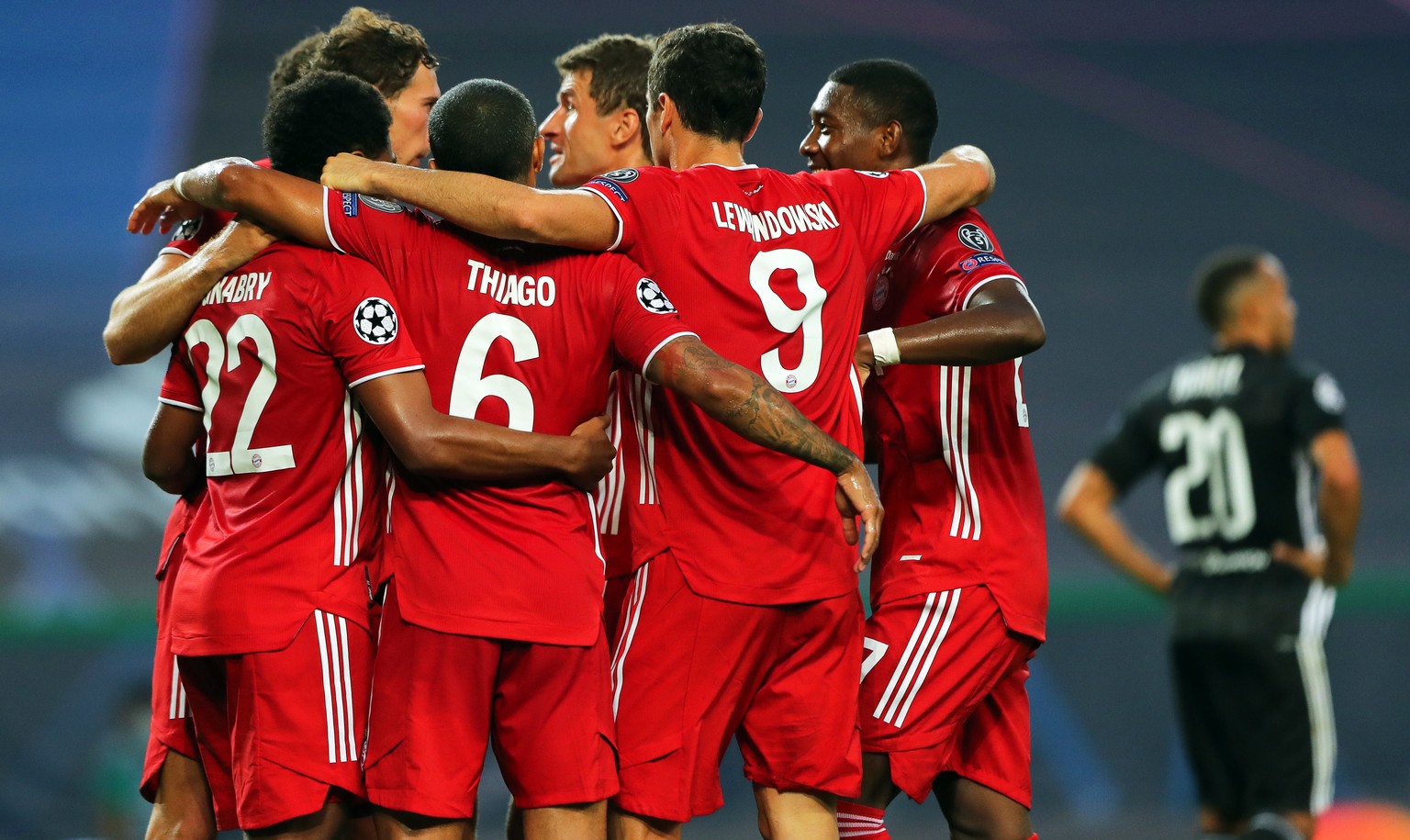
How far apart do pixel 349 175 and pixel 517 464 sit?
80 cm

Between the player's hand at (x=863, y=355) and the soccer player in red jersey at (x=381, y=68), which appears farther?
the soccer player in red jersey at (x=381, y=68)

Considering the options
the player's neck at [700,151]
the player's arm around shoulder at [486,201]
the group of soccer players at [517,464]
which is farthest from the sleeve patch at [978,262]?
the player's arm around shoulder at [486,201]

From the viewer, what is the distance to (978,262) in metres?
3.92

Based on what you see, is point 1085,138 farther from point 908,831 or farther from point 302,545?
point 302,545

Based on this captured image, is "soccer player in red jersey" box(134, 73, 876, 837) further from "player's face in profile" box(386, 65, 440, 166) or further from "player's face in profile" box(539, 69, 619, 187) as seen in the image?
"player's face in profile" box(539, 69, 619, 187)

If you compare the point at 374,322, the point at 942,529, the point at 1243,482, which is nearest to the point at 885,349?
the point at 942,529

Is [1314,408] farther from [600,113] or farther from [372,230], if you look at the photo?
[372,230]

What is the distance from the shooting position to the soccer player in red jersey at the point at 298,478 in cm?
327

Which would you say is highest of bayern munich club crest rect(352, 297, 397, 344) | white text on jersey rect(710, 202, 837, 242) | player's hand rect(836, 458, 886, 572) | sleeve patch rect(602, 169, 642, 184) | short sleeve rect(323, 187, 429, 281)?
sleeve patch rect(602, 169, 642, 184)

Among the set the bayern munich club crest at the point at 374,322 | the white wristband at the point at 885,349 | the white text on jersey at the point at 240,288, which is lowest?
the bayern munich club crest at the point at 374,322

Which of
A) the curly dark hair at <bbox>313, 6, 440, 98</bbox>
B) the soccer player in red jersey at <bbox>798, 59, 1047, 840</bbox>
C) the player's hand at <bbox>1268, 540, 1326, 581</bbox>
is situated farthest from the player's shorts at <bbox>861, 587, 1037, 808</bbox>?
the player's hand at <bbox>1268, 540, 1326, 581</bbox>

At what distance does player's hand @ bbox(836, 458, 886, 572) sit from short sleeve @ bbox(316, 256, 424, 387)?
1.02 meters

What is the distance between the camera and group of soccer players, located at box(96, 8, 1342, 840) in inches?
129

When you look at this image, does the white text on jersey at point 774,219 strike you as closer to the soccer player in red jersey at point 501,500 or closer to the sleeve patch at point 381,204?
the soccer player in red jersey at point 501,500
